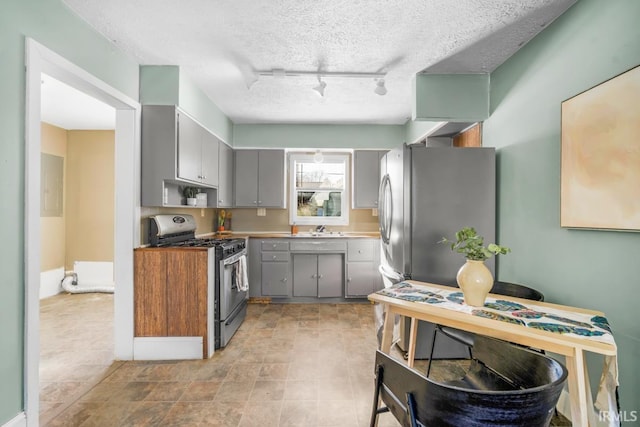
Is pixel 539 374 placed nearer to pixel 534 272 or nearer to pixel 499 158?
pixel 534 272

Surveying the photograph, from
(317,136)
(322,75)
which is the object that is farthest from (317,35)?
(317,136)

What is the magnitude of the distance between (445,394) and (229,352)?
2372mm

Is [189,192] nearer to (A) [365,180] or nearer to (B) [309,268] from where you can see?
(B) [309,268]

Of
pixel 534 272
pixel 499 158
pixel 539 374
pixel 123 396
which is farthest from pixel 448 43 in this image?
pixel 123 396

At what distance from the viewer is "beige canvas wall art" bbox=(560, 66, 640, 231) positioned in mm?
1489

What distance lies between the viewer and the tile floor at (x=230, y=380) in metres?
1.98

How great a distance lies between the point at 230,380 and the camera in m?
2.40

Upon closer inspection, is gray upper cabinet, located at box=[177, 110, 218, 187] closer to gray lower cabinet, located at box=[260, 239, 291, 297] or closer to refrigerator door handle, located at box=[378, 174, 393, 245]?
gray lower cabinet, located at box=[260, 239, 291, 297]

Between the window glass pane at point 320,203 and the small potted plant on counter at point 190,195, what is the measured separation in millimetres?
1793

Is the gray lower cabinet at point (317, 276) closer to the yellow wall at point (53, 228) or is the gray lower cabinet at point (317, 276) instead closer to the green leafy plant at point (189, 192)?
the green leafy plant at point (189, 192)

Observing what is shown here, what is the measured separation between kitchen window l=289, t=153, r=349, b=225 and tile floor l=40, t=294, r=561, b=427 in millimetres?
1804

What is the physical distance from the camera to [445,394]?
37.8 inches

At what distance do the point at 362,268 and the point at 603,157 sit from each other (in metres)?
3.07

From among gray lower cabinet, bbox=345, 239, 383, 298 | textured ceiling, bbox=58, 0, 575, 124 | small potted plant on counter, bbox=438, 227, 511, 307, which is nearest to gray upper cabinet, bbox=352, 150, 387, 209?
gray lower cabinet, bbox=345, 239, 383, 298
